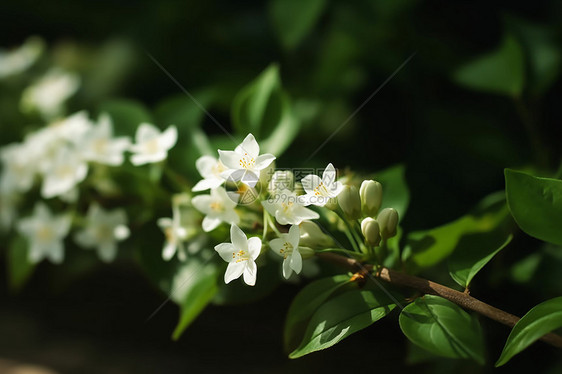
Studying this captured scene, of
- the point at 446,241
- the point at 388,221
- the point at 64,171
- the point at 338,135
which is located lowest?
the point at 338,135

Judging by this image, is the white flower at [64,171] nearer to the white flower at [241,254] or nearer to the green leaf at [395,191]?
the white flower at [241,254]

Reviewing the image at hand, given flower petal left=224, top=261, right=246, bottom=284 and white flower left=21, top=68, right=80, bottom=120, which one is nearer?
flower petal left=224, top=261, right=246, bottom=284

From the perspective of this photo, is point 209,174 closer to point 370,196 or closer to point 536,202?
point 370,196

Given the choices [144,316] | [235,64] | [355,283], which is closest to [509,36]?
[355,283]

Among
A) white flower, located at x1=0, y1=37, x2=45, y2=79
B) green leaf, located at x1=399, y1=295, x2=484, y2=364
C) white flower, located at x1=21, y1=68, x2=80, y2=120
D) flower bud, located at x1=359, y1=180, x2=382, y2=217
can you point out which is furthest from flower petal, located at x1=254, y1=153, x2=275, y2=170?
white flower, located at x1=0, y1=37, x2=45, y2=79

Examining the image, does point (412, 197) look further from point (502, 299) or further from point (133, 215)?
point (133, 215)

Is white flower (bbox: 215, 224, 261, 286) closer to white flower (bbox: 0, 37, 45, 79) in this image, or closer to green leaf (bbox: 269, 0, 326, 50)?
green leaf (bbox: 269, 0, 326, 50)

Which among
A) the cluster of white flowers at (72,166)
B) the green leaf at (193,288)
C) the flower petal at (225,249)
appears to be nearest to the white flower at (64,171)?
the cluster of white flowers at (72,166)

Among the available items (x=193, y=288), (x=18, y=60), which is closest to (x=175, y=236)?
(x=193, y=288)
